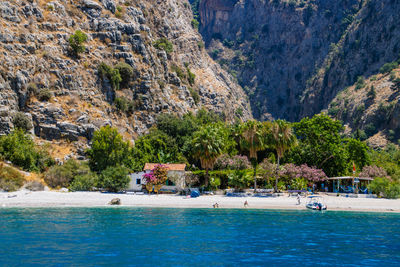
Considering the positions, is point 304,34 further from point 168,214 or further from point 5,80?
point 168,214

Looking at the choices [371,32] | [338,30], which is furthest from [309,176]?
[338,30]

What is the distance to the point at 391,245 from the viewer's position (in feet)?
83.8

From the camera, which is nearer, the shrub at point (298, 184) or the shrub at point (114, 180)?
the shrub at point (114, 180)

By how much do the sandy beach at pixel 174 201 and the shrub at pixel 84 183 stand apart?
361 cm

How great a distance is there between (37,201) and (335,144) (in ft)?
150

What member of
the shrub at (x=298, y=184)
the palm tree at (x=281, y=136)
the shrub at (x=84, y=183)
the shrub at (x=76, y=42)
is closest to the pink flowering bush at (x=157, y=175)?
the shrub at (x=84, y=183)

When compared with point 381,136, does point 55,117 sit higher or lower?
lower

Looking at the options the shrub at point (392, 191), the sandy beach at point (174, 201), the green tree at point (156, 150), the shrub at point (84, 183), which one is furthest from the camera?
the green tree at point (156, 150)

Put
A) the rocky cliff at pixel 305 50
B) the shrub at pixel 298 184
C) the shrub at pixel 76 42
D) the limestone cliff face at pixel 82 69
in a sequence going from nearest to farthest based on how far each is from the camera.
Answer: the shrub at pixel 298 184 < the limestone cliff face at pixel 82 69 < the shrub at pixel 76 42 < the rocky cliff at pixel 305 50

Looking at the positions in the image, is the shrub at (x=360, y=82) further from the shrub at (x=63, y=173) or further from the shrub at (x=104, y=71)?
the shrub at (x=63, y=173)

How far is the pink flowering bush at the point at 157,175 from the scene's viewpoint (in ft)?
187

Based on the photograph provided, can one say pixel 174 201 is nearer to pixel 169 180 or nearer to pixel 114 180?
pixel 169 180

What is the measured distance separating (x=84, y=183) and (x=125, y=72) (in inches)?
1428

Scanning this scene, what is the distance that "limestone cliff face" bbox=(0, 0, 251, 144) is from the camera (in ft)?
229
